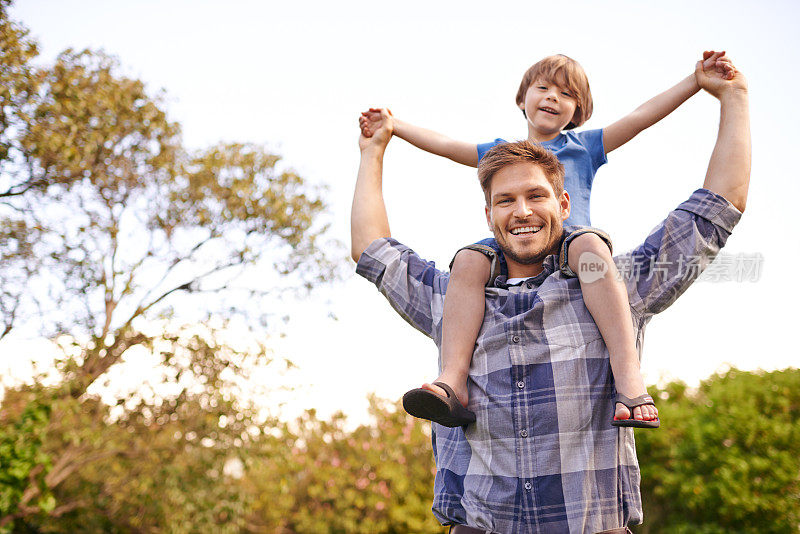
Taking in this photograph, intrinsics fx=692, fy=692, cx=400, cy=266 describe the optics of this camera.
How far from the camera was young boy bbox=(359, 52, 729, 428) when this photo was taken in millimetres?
1668

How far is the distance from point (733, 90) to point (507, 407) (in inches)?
43.7

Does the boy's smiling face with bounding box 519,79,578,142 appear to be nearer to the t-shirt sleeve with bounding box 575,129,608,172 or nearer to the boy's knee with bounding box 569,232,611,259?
the t-shirt sleeve with bounding box 575,129,608,172

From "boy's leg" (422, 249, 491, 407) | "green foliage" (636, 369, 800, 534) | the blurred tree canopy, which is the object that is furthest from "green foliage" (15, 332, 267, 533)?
"boy's leg" (422, 249, 491, 407)

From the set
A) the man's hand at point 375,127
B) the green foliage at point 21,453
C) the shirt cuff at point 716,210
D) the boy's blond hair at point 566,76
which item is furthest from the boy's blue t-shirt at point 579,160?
the green foliage at point 21,453

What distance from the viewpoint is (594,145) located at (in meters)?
2.49

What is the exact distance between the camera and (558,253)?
195 centimetres

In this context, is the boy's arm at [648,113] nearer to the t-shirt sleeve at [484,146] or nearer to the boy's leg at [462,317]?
the t-shirt sleeve at [484,146]

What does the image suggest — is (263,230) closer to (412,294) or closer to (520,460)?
(412,294)

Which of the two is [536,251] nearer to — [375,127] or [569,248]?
[569,248]

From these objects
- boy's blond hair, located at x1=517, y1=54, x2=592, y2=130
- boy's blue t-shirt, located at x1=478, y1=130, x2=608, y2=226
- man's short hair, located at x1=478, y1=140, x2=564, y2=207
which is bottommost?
man's short hair, located at x1=478, y1=140, x2=564, y2=207

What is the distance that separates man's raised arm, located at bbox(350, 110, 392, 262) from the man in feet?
0.36

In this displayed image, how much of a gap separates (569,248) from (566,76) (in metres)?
1.01

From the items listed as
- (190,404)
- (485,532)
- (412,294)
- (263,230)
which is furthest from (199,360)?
(485,532)

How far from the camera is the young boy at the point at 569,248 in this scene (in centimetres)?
167
